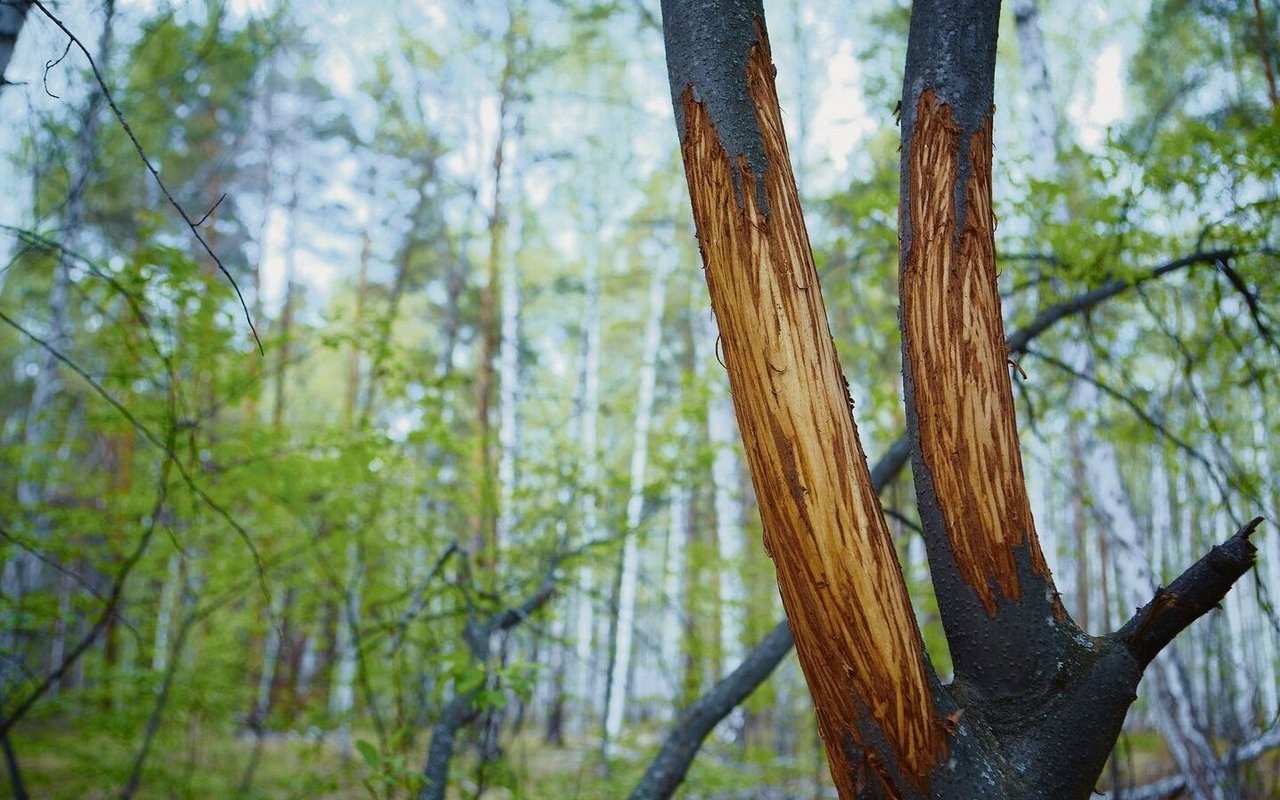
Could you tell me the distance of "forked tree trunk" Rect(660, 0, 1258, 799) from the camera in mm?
1166

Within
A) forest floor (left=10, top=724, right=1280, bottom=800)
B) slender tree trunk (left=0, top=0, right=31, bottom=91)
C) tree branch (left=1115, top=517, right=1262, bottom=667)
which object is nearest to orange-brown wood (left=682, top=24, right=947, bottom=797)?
tree branch (left=1115, top=517, right=1262, bottom=667)

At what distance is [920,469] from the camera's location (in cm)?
133

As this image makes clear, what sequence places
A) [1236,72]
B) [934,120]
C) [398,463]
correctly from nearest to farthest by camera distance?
[934,120]
[398,463]
[1236,72]

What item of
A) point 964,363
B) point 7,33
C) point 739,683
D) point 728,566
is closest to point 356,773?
point 728,566

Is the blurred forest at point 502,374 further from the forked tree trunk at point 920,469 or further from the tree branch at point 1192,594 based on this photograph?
the forked tree trunk at point 920,469

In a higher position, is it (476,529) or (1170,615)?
(476,529)

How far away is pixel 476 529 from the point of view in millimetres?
6371

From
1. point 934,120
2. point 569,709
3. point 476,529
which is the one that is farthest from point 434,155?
point 569,709

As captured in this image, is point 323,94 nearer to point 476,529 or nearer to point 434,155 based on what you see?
point 434,155

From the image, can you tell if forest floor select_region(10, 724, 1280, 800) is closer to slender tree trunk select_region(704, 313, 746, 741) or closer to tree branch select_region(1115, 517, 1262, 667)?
slender tree trunk select_region(704, 313, 746, 741)

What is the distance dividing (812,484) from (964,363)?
0.36 m

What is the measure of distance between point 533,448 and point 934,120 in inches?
185

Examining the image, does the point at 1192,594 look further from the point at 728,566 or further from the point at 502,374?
the point at 502,374

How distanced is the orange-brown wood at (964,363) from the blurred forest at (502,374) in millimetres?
931
